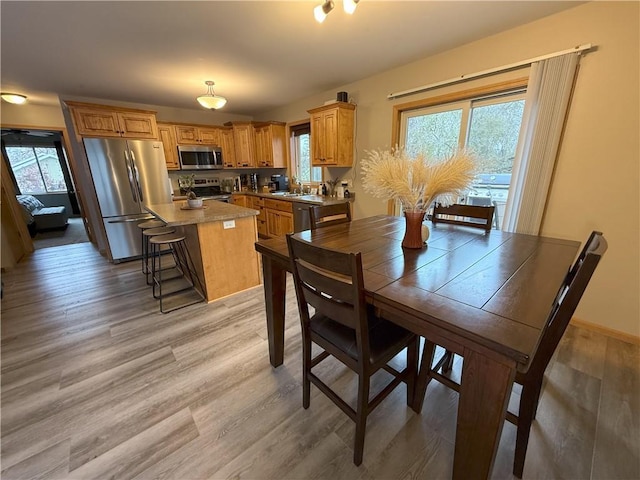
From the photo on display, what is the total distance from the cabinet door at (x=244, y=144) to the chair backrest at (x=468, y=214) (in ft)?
13.4

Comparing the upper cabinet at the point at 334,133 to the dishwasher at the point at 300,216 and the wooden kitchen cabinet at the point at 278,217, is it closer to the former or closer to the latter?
the dishwasher at the point at 300,216

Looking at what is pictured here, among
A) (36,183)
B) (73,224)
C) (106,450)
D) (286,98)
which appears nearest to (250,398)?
(106,450)

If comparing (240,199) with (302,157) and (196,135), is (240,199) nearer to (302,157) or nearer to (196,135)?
(196,135)

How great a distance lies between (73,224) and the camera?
6.82 metres

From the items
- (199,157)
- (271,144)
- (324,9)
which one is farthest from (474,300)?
(199,157)

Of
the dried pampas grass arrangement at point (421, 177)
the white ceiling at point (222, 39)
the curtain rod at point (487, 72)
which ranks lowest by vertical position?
the dried pampas grass arrangement at point (421, 177)

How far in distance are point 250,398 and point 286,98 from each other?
4.37m

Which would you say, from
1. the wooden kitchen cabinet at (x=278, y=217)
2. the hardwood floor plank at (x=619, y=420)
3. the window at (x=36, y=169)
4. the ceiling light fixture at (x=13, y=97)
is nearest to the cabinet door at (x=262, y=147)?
the wooden kitchen cabinet at (x=278, y=217)

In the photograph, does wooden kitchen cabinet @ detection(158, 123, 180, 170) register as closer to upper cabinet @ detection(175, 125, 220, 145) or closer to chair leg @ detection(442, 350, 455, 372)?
upper cabinet @ detection(175, 125, 220, 145)

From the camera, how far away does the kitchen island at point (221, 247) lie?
2557 mm

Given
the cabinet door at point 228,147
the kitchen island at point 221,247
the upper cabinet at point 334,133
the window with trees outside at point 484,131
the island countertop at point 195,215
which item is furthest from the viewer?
the cabinet door at point 228,147

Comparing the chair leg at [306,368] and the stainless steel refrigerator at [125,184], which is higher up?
the stainless steel refrigerator at [125,184]

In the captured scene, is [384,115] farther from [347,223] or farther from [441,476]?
[441,476]

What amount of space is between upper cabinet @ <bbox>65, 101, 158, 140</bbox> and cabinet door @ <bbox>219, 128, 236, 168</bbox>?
1.30m
